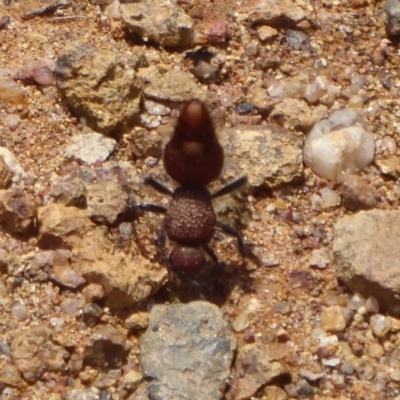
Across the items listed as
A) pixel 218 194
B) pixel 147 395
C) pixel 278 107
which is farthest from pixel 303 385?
pixel 278 107

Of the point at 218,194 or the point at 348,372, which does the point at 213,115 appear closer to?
the point at 218,194

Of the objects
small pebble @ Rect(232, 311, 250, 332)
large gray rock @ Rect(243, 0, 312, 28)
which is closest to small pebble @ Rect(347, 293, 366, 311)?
small pebble @ Rect(232, 311, 250, 332)

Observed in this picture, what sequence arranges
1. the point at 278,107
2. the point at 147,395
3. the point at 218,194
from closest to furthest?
1. the point at 147,395
2. the point at 218,194
3. the point at 278,107

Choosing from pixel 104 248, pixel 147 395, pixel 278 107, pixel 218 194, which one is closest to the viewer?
pixel 147 395

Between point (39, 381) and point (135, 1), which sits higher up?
point (135, 1)

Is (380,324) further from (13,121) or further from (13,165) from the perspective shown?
(13,121)

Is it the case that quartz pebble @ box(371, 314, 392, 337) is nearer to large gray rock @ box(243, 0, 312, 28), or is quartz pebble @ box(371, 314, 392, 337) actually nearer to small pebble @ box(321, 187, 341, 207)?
small pebble @ box(321, 187, 341, 207)

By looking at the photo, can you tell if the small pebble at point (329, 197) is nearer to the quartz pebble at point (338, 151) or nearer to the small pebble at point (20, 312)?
the quartz pebble at point (338, 151)
